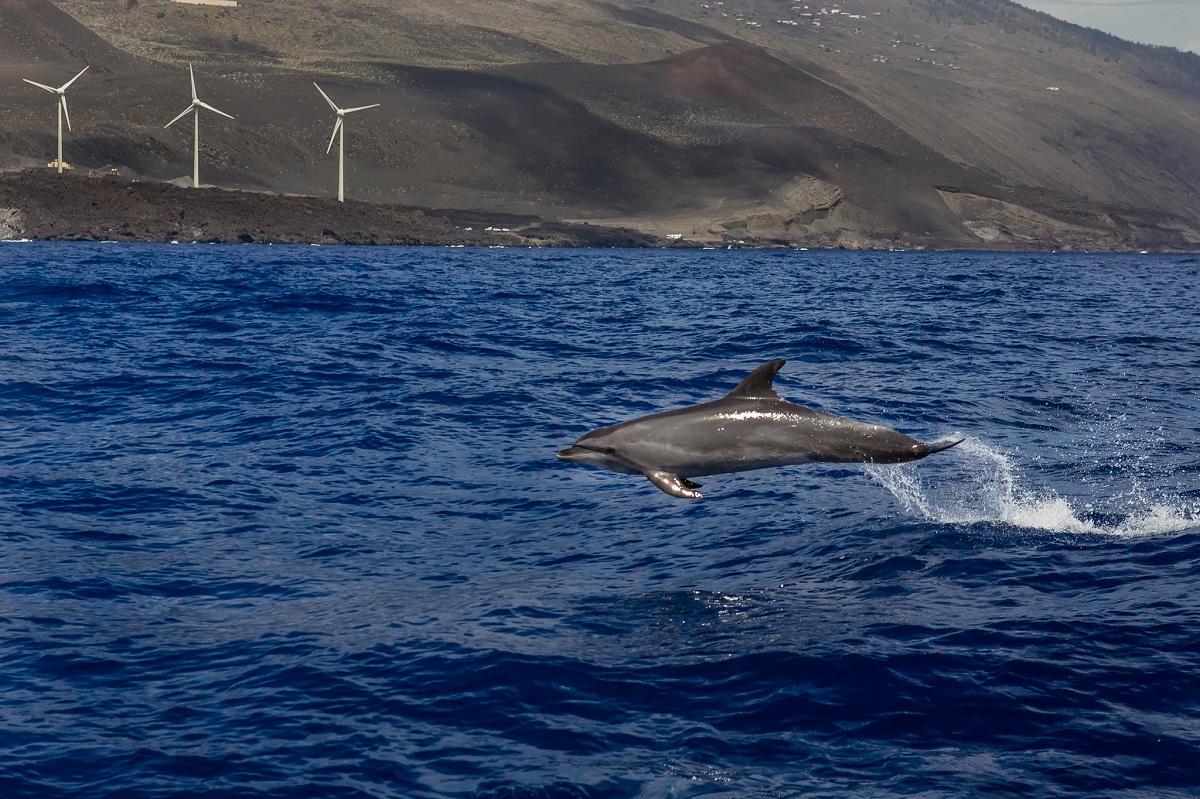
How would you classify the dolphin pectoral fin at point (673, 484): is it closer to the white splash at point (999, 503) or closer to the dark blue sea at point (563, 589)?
the dark blue sea at point (563, 589)

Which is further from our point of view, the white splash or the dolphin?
the white splash

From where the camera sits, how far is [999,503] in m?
14.7

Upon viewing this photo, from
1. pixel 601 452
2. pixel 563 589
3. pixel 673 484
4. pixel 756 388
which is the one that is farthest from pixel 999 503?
Answer: pixel 563 589

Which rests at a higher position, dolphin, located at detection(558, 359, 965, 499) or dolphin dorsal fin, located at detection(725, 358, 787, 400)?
dolphin dorsal fin, located at detection(725, 358, 787, 400)

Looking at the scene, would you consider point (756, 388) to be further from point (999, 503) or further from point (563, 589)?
point (999, 503)

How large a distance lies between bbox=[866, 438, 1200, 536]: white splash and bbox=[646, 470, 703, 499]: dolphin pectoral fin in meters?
4.18

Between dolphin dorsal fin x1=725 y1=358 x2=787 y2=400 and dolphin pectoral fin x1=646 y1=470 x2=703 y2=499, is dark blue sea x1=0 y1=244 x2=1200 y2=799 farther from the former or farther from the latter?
dolphin dorsal fin x1=725 y1=358 x2=787 y2=400

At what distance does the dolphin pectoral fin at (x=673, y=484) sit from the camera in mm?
11156

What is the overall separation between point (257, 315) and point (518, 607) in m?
25.9

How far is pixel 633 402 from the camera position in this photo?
73.2 feet

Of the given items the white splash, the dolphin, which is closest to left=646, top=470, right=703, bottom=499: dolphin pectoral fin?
the dolphin

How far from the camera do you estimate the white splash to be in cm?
1361

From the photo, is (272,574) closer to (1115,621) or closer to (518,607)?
(518,607)

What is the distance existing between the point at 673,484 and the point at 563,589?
179cm
